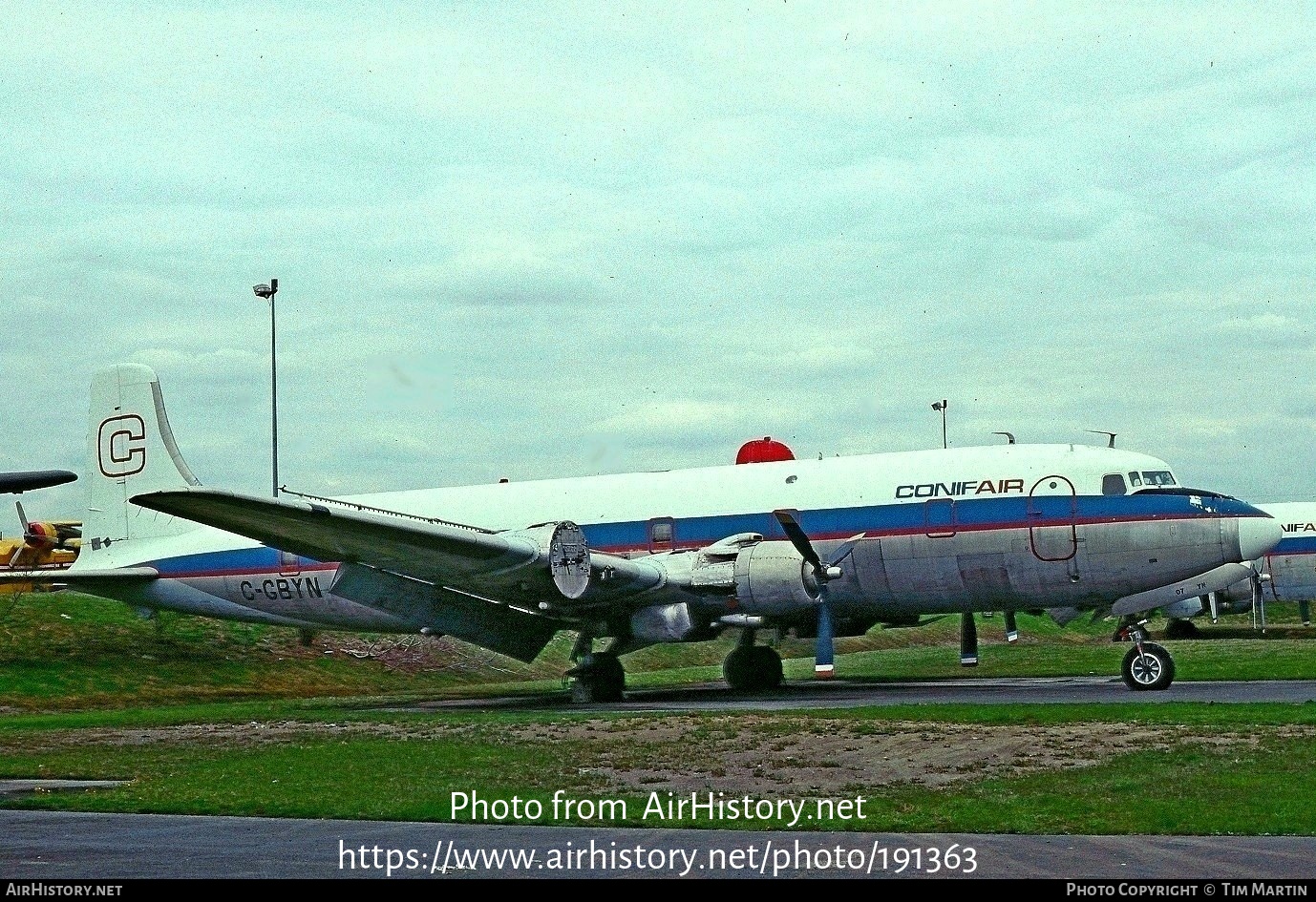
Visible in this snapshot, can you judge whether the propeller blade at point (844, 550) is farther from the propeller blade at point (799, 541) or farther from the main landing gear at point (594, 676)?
the main landing gear at point (594, 676)

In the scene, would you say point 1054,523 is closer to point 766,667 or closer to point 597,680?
point 766,667

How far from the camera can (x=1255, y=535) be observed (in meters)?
26.8

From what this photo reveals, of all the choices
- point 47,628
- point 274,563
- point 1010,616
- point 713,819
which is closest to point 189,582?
point 274,563

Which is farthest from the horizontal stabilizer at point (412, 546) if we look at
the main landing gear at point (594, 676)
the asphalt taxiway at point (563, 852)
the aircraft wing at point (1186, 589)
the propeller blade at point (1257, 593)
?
the propeller blade at point (1257, 593)

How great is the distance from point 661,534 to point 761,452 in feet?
22.0

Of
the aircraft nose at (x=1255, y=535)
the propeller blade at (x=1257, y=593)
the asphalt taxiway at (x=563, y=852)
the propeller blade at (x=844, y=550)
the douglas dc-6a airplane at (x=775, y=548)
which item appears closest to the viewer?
A: the asphalt taxiway at (x=563, y=852)

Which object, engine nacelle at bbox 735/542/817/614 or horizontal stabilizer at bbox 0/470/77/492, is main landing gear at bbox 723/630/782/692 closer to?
engine nacelle at bbox 735/542/817/614

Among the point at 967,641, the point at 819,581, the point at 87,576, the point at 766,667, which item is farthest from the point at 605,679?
the point at 87,576

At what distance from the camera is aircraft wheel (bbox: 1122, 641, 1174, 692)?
26.3m

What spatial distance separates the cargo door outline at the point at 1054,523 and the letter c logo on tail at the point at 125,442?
69.3ft

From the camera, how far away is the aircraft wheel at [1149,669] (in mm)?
26344

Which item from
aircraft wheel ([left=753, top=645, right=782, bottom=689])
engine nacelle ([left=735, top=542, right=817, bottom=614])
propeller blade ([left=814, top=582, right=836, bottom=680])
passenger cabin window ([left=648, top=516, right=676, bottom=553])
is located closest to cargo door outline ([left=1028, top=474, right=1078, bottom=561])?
propeller blade ([left=814, top=582, right=836, bottom=680])

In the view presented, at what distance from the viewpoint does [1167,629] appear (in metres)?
61.9

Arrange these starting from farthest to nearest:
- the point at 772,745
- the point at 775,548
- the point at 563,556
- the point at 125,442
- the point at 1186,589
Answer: the point at 125,442
the point at 775,548
the point at 1186,589
the point at 563,556
the point at 772,745
